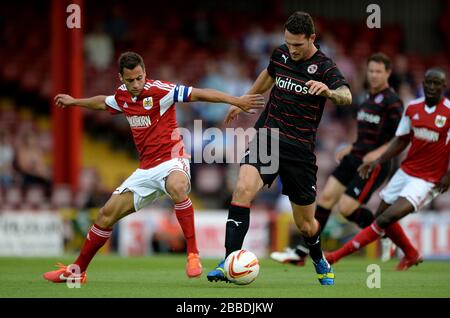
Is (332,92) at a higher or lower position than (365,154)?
higher

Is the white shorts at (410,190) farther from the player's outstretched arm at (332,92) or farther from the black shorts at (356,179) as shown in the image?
the player's outstretched arm at (332,92)

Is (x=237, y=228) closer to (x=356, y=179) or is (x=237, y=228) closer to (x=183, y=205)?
(x=183, y=205)

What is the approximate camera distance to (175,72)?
1961 centimetres

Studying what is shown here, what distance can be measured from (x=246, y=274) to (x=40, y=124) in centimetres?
1184

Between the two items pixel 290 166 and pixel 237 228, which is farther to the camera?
pixel 290 166

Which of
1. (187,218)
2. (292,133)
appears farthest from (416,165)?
(187,218)

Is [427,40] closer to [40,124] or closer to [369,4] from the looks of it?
[369,4]

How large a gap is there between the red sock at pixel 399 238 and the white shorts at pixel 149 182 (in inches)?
114

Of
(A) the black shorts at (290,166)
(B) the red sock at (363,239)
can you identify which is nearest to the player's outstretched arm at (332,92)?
(A) the black shorts at (290,166)

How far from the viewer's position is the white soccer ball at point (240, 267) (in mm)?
7973

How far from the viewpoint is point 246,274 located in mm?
8055

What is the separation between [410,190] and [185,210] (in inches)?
113

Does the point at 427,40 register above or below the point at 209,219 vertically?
above
